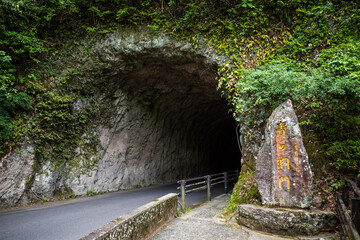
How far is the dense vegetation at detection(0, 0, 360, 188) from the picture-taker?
5168 mm

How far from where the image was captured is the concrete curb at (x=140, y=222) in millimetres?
2582

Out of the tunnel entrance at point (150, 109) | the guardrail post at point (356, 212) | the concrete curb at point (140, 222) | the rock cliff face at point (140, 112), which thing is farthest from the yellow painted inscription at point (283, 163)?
the rock cliff face at point (140, 112)

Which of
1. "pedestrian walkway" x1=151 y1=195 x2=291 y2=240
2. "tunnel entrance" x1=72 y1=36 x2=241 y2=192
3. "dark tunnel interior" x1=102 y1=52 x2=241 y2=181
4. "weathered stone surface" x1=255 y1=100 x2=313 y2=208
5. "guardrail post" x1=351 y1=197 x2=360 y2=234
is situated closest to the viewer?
"guardrail post" x1=351 y1=197 x2=360 y2=234

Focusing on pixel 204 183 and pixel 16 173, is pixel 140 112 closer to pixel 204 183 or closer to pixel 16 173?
pixel 204 183

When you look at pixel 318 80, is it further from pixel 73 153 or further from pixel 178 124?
pixel 178 124

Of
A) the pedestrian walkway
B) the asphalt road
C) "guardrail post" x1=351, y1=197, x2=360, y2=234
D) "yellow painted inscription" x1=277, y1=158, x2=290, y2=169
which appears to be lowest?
the asphalt road

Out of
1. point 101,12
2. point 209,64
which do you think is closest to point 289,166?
point 209,64

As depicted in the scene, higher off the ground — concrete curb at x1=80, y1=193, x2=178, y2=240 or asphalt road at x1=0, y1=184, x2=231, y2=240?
concrete curb at x1=80, y1=193, x2=178, y2=240

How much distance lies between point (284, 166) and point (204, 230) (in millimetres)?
1965

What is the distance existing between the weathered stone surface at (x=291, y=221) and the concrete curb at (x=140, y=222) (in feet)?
5.52

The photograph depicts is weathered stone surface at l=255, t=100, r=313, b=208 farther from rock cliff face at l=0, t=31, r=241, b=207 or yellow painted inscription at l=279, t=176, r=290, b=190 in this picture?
rock cliff face at l=0, t=31, r=241, b=207

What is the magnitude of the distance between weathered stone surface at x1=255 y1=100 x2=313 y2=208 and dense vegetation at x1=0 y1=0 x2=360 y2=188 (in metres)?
1.22

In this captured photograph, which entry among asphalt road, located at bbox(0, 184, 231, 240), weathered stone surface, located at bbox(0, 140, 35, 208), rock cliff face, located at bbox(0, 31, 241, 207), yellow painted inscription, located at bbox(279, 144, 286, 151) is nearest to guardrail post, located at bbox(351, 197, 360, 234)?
yellow painted inscription, located at bbox(279, 144, 286, 151)

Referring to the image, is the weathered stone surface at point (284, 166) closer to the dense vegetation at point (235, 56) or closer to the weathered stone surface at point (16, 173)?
the dense vegetation at point (235, 56)
